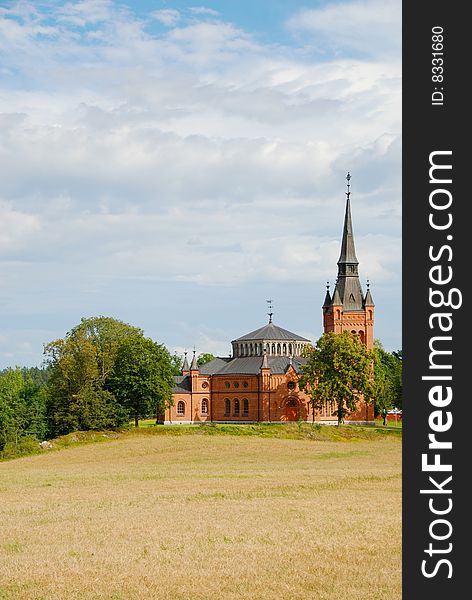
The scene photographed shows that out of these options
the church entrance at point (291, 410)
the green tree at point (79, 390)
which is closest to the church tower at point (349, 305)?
the church entrance at point (291, 410)

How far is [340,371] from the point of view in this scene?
99500 mm

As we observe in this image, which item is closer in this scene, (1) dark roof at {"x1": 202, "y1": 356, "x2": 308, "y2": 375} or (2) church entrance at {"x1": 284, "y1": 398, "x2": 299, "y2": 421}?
(2) church entrance at {"x1": 284, "y1": 398, "x2": 299, "y2": 421}

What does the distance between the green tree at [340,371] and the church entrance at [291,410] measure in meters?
12.8

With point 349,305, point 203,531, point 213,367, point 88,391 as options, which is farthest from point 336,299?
point 203,531

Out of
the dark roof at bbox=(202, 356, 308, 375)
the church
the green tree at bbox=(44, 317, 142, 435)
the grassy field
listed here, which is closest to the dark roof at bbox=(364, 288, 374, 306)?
the church

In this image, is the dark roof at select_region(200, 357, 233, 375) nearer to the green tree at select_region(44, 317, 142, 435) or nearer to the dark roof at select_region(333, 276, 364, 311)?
the dark roof at select_region(333, 276, 364, 311)

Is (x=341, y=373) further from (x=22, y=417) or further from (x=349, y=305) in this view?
(x=22, y=417)

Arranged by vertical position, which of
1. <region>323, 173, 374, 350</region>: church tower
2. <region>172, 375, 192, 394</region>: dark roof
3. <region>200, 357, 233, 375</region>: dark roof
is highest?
<region>323, 173, 374, 350</region>: church tower

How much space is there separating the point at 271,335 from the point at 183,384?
47.6 ft

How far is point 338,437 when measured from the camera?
8375cm

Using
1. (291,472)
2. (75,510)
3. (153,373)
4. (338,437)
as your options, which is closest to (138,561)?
(75,510)

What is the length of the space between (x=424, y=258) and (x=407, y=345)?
1.31 metres

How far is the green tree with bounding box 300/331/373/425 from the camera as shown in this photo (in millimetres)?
99250

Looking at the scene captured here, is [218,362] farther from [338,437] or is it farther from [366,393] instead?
[338,437]
